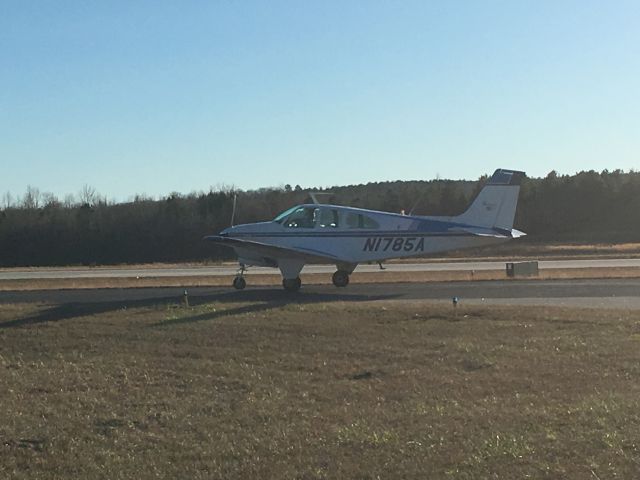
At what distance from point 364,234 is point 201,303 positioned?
601 cm

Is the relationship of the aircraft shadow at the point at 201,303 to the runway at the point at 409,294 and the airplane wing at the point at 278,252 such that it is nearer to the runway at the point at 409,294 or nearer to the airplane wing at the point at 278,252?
the runway at the point at 409,294

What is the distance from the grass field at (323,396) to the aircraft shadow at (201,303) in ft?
0.75

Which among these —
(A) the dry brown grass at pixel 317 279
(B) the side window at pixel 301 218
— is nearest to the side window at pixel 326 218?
(B) the side window at pixel 301 218

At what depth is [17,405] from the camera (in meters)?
9.62

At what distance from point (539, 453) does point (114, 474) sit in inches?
139

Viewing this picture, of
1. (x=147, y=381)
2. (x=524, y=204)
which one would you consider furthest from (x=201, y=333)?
(x=524, y=204)

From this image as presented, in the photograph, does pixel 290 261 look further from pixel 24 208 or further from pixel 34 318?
pixel 24 208

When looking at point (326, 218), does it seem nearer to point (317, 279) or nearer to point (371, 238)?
point (371, 238)

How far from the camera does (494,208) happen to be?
24125 millimetres

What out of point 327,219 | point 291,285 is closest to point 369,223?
point 327,219

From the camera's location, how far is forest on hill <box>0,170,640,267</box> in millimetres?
74188

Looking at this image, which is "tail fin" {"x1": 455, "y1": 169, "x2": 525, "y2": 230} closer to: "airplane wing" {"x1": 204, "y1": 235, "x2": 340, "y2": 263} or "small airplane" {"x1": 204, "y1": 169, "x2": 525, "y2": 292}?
"small airplane" {"x1": 204, "y1": 169, "x2": 525, "y2": 292}

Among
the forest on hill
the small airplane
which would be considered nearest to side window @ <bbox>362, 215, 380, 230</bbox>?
the small airplane

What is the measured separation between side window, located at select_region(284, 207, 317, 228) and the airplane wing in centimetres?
76
